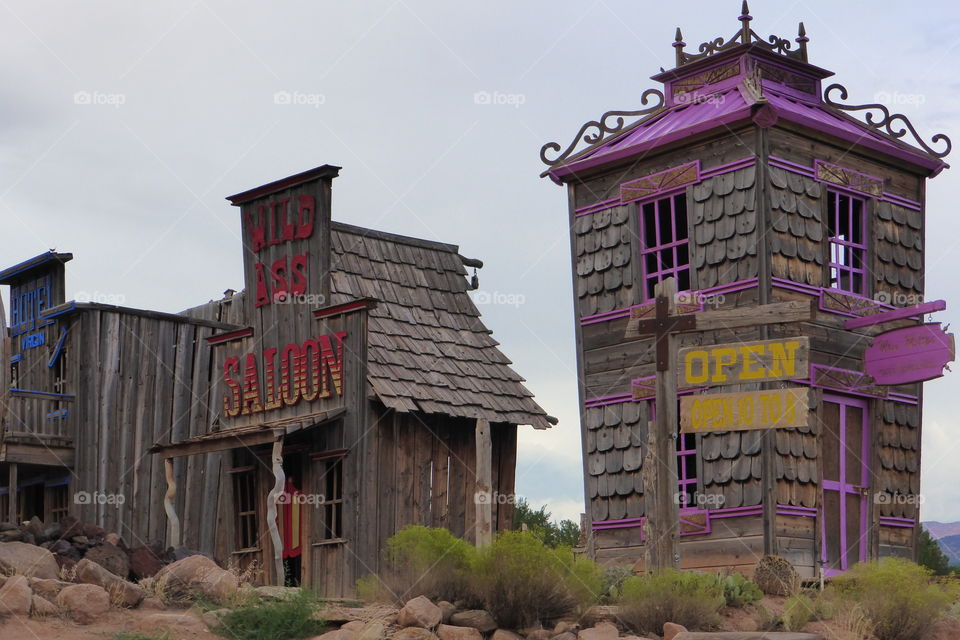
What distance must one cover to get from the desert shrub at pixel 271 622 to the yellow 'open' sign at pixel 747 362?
171 inches

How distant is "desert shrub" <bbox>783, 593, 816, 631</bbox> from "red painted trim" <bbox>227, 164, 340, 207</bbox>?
823 centimetres

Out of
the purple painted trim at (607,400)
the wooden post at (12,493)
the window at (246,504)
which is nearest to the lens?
the purple painted trim at (607,400)

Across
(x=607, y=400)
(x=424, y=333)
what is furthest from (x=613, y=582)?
(x=424, y=333)

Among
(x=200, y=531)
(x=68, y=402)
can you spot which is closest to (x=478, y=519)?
(x=200, y=531)

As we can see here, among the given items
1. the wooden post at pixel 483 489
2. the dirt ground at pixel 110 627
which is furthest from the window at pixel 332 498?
the dirt ground at pixel 110 627

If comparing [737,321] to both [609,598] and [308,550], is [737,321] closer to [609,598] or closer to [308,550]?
[609,598]

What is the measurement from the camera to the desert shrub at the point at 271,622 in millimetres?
12250

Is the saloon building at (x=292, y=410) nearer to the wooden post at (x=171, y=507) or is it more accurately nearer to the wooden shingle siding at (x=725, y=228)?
the wooden post at (x=171, y=507)

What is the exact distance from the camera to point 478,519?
567 inches

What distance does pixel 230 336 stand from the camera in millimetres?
19906

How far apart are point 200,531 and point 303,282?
4.58m

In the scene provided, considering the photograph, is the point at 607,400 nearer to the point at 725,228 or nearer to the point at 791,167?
the point at 725,228

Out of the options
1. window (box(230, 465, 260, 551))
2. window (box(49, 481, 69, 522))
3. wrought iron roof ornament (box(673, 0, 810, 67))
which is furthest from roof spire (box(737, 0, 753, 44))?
window (box(49, 481, 69, 522))

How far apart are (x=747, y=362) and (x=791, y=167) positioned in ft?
17.8
